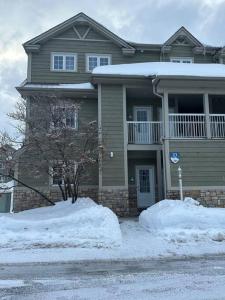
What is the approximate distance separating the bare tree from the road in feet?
18.4

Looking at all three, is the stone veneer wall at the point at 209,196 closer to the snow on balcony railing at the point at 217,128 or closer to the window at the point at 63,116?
the snow on balcony railing at the point at 217,128

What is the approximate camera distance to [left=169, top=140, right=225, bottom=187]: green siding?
14500 mm

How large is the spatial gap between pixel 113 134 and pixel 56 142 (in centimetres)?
372

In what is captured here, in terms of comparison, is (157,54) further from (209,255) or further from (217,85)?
(209,255)

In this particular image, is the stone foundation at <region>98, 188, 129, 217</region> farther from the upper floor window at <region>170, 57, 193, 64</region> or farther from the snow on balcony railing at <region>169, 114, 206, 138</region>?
the upper floor window at <region>170, 57, 193, 64</region>

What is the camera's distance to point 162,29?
2370 cm

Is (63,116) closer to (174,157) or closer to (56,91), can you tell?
(56,91)

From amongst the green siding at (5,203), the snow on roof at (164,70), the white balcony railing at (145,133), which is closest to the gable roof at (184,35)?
the snow on roof at (164,70)

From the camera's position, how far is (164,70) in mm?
15555

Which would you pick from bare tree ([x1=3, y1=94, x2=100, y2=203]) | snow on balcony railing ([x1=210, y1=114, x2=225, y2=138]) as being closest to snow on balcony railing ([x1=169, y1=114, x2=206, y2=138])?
snow on balcony railing ([x1=210, y1=114, x2=225, y2=138])

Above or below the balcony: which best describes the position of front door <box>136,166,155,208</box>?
below

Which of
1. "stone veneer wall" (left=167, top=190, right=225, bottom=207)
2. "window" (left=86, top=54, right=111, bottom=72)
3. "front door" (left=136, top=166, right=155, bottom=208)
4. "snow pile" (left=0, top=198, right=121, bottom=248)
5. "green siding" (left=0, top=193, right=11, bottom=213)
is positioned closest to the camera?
"snow pile" (left=0, top=198, right=121, bottom=248)

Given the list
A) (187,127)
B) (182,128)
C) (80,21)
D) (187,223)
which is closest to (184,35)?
(80,21)

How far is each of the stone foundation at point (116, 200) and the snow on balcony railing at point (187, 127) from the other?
329 centimetres
